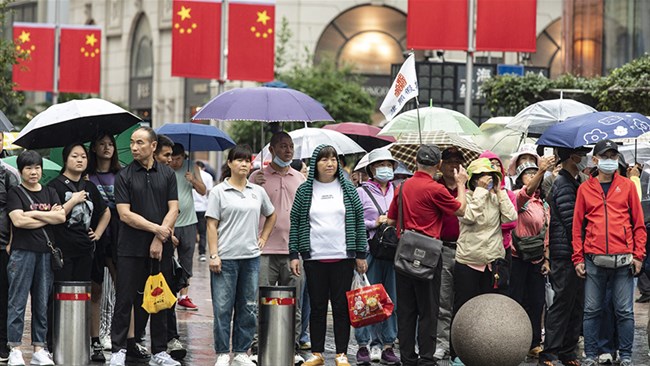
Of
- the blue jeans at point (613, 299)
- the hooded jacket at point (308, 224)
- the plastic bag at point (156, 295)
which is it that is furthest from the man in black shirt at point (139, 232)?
the blue jeans at point (613, 299)

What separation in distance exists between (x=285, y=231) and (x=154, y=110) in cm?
4516

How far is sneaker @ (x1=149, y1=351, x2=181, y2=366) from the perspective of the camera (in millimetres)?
12695

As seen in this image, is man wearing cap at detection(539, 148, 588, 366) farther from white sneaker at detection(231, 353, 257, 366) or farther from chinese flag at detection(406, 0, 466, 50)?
chinese flag at detection(406, 0, 466, 50)

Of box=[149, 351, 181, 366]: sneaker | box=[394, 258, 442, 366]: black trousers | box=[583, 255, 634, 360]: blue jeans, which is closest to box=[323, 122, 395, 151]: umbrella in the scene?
box=[583, 255, 634, 360]: blue jeans

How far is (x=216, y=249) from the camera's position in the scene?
12891 mm

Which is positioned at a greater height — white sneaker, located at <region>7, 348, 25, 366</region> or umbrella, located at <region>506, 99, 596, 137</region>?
umbrella, located at <region>506, 99, 596, 137</region>

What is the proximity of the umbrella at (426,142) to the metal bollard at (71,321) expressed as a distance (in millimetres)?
4072

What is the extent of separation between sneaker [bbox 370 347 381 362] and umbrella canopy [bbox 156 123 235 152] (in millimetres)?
3267

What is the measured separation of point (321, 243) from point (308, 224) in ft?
0.72

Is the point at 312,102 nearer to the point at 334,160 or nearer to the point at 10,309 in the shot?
the point at 334,160

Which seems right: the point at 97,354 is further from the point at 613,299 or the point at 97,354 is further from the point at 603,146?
the point at 603,146

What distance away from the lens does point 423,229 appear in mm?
12766

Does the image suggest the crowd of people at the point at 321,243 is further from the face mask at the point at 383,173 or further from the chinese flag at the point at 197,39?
the chinese flag at the point at 197,39

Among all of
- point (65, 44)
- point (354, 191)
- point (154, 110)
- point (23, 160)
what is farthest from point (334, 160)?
point (154, 110)
